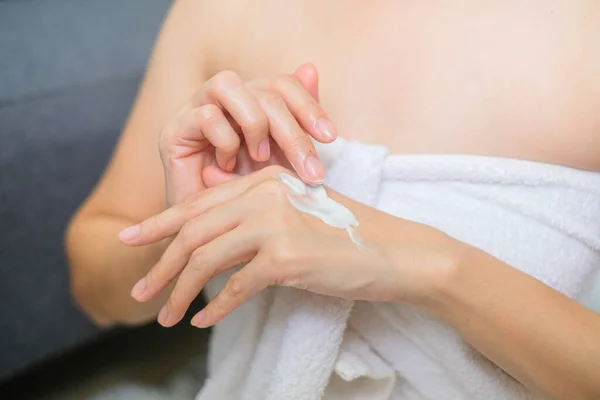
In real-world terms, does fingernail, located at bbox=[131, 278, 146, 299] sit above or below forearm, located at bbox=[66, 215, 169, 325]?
above

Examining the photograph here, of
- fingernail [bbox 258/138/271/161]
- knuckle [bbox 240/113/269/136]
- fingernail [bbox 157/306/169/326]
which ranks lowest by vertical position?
fingernail [bbox 157/306/169/326]

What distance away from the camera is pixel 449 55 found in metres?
0.57

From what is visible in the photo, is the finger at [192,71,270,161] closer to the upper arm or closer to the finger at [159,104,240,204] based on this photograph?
the finger at [159,104,240,204]

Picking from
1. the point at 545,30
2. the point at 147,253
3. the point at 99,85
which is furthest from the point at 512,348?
the point at 99,85

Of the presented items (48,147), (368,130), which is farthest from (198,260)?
(48,147)

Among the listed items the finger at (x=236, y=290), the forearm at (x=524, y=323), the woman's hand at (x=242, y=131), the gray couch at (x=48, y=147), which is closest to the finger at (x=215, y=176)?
the woman's hand at (x=242, y=131)

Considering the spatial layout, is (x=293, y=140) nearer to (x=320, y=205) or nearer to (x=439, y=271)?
(x=320, y=205)

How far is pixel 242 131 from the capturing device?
20.7 inches

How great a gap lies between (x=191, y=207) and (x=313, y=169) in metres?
0.11

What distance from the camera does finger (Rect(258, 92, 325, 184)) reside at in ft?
1.64

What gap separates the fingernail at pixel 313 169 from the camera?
498mm

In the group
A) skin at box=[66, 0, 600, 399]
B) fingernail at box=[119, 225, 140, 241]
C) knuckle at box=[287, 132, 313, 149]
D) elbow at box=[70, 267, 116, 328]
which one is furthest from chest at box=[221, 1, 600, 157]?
elbow at box=[70, 267, 116, 328]

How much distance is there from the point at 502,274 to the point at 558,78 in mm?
182

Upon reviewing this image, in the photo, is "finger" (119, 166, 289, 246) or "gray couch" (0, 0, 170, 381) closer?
"finger" (119, 166, 289, 246)
